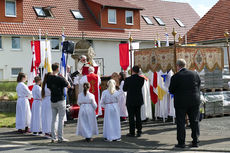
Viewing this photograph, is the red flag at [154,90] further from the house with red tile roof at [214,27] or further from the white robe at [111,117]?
the house with red tile roof at [214,27]

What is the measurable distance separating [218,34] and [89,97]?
17985 mm

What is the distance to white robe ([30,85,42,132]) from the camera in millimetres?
12352

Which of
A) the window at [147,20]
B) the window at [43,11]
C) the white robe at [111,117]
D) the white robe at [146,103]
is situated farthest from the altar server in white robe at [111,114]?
the window at [147,20]

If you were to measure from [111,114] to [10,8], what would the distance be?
80.7 feet

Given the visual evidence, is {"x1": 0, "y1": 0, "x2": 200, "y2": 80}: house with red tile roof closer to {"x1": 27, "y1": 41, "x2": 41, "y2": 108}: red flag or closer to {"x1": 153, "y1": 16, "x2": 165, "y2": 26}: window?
{"x1": 153, "y1": 16, "x2": 165, "y2": 26}: window

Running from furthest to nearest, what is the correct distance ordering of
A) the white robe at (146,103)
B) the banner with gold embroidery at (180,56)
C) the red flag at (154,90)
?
the red flag at (154,90) < the white robe at (146,103) < the banner with gold embroidery at (180,56)

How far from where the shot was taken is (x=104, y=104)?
11031mm

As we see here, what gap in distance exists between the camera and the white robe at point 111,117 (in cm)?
1077

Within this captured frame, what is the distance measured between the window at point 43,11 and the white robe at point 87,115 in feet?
82.2

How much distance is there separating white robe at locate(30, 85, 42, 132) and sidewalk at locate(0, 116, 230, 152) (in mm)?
326

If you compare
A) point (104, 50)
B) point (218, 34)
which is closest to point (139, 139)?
point (218, 34)

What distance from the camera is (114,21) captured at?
3853 centimetres

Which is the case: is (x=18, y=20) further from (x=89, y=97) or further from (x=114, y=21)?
(x=89, y=97)

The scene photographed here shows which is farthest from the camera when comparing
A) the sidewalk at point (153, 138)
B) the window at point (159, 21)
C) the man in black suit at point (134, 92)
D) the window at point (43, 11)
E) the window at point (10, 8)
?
the window at point (159, 21)
